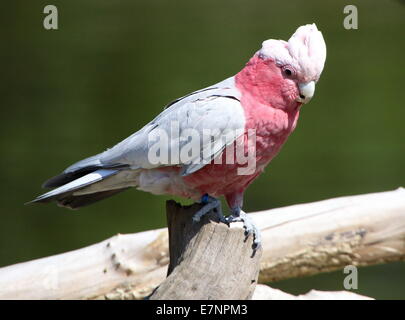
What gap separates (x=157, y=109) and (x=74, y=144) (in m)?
0.51

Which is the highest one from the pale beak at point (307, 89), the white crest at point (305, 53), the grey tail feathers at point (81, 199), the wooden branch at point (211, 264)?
the white crest at point (305, 53)

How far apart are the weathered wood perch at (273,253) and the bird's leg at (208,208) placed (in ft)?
2.32

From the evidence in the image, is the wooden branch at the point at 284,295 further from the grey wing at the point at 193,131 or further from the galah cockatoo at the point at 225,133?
the grey wing at the point at 193,131

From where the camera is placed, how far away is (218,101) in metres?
1.82

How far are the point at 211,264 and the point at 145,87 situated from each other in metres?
1.98

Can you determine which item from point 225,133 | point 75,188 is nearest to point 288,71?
point 225,133

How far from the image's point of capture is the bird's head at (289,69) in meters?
1.76

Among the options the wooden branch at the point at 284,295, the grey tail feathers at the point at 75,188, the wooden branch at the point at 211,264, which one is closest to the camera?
the wooden branch at the point at 211,264

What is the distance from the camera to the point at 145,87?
3443 mm

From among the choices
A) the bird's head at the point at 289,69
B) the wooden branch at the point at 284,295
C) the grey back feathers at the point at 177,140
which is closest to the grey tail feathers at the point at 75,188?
the grey back feathers at the point at 177,140

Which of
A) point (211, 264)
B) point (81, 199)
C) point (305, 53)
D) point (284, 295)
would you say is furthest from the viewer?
point (284, 295)

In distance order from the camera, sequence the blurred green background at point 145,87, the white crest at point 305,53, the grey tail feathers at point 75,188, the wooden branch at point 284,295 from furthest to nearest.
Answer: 1. the blurred green background at point 145,87
2. the wooden branch at point 284,295
3. the grey tail feathers at point 75,188
4. the white crest at point 305,53

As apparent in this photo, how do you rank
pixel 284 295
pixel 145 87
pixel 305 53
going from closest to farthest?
1. pixel 305 53
2. pixel 284 295
3. pixel 145 87

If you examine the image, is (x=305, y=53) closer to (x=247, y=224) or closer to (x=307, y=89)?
(x=307, y=89)
